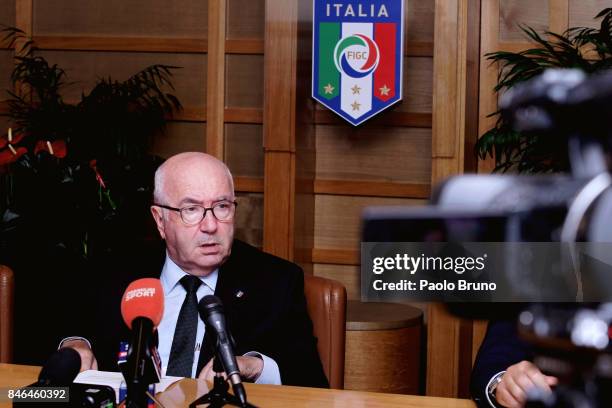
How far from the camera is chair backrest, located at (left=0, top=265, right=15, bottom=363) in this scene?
2305mm

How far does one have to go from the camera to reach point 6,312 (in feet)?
7.58

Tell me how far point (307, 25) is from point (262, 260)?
6.44 feet

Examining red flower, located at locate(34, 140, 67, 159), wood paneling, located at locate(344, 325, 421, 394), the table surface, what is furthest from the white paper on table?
red flower, located at locate(34, 140, 67, 159)

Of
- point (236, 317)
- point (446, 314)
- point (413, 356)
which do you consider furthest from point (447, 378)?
point (446, 314)

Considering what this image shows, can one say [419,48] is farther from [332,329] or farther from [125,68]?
[332,329]

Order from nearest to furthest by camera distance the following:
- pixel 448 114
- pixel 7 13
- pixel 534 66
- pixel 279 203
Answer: pixel 534 66 → pixel 448 114 → pixel 279 203 → pixel 7 13

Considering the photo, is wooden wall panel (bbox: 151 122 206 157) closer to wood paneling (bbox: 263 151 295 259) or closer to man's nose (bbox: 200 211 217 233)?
wood paneling (bbox: 263 151 295 259)

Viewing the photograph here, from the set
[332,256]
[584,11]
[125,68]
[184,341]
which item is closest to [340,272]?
→ [332,256]

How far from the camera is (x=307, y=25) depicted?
4.07m

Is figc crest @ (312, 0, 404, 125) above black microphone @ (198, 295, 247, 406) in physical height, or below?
above

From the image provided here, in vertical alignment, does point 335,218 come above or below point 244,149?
below

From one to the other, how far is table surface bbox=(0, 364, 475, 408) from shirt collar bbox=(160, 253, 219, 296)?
0.43 meters

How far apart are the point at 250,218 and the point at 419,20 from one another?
1291mm

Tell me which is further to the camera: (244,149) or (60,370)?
(244,149)
